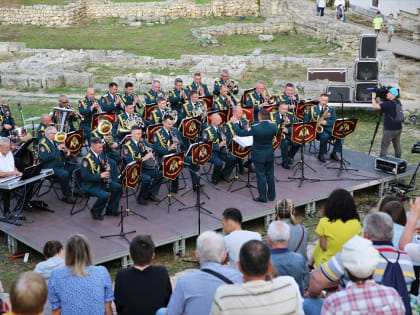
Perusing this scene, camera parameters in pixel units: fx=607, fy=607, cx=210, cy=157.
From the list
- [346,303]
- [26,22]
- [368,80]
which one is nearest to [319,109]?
[368,80]

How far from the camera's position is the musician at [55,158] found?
11.1 m

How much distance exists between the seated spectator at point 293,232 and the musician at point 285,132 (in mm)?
6367

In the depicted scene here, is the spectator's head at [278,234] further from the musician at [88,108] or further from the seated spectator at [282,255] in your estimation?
the musician at [88,108]

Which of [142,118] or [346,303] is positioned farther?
[142,118]

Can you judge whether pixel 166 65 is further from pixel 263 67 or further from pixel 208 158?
pixel 208 158

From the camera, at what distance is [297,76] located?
77.4 feet

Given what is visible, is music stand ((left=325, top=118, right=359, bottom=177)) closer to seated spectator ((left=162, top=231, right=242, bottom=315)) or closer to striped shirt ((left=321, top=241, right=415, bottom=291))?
striped shirt ((left=321, top=241, right=415, bottom=291))

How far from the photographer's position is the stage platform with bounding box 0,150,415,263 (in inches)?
383

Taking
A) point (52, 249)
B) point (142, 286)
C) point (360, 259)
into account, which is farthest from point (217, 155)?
point (360, 259)

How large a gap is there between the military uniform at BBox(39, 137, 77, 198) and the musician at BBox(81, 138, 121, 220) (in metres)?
Answer: 0.92

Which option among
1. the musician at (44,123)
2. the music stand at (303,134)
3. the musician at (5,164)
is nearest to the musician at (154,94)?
the musician at (44,123)

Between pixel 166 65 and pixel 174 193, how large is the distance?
584 inches

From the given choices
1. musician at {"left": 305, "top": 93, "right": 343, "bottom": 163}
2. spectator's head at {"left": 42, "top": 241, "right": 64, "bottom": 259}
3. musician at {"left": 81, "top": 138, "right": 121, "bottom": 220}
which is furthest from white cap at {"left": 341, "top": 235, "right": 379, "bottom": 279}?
musician at {"left": 305, "top": 93, "right": 343, "bottom": 163}

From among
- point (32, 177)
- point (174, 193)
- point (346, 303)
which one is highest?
point (346, 303)
